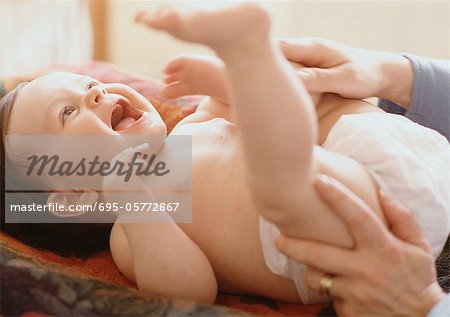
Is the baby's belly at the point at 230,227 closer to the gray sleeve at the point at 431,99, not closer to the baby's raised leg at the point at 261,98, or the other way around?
the baby's raised leg at the point at 261,98

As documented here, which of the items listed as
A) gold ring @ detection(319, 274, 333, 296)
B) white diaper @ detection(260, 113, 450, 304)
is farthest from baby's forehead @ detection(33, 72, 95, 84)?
gold ring @ detection(319, 274, 333, 296)

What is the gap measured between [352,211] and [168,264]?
0.88ft

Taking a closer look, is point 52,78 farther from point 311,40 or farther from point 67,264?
point 311,40

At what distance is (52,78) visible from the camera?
1.01m

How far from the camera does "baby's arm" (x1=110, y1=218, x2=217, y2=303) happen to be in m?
0.82

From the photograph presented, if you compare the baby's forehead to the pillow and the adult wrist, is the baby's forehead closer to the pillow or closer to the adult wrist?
the pillow

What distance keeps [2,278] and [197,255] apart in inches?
10.2

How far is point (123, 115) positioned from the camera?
A: 41.1 inches

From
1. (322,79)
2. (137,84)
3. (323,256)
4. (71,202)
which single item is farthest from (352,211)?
(137,84)

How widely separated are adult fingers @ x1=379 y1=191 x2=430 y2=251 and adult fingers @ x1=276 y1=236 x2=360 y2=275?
0.07m

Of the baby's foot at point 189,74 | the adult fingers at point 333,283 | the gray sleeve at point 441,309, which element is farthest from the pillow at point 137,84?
the gray sleeve at point 441,309

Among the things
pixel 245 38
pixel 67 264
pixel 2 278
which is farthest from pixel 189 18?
pixel 67 264

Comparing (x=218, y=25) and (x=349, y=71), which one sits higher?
(x=218, y=25)

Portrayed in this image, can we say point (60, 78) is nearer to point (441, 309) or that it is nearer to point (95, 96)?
point (95, 96)
